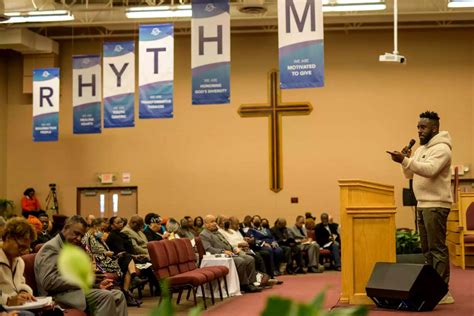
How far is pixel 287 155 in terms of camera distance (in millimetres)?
18672

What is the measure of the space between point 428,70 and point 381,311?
514 inches

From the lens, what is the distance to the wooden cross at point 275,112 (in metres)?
18.5

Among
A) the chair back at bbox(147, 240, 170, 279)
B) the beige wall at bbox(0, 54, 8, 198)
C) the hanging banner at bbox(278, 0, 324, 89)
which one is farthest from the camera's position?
the beige wall at bbox(0, 54, 8, 198)

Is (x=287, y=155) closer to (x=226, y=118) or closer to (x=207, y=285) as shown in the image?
(x=226, y=118)

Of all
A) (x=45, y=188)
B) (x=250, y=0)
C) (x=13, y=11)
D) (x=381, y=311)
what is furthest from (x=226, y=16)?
(x=45, y=188)

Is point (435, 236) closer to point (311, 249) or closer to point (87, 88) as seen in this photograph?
point (311, 249)

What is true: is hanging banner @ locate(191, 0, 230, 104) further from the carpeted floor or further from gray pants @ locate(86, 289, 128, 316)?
gray pants @ locate(86, 289, 128, 316)

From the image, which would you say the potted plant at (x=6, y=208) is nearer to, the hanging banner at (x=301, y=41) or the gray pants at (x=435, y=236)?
the hanging banner at (x=301, y=41)

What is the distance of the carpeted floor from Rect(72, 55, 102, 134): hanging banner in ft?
16.7

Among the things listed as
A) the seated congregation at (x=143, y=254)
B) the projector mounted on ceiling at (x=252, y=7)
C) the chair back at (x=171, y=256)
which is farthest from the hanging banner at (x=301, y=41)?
the projector mounted on ceiling at (x=252, y=7)

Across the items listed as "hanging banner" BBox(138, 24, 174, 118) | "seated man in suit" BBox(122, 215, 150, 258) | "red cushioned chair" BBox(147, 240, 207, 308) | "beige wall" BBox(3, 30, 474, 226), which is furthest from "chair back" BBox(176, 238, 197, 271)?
"beige wall" BBox(3, 30, 474, 226)

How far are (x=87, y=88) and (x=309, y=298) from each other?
24.2 feet

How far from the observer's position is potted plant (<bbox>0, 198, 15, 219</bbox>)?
18.6 meters

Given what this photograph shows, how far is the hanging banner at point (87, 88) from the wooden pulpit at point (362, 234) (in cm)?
945
